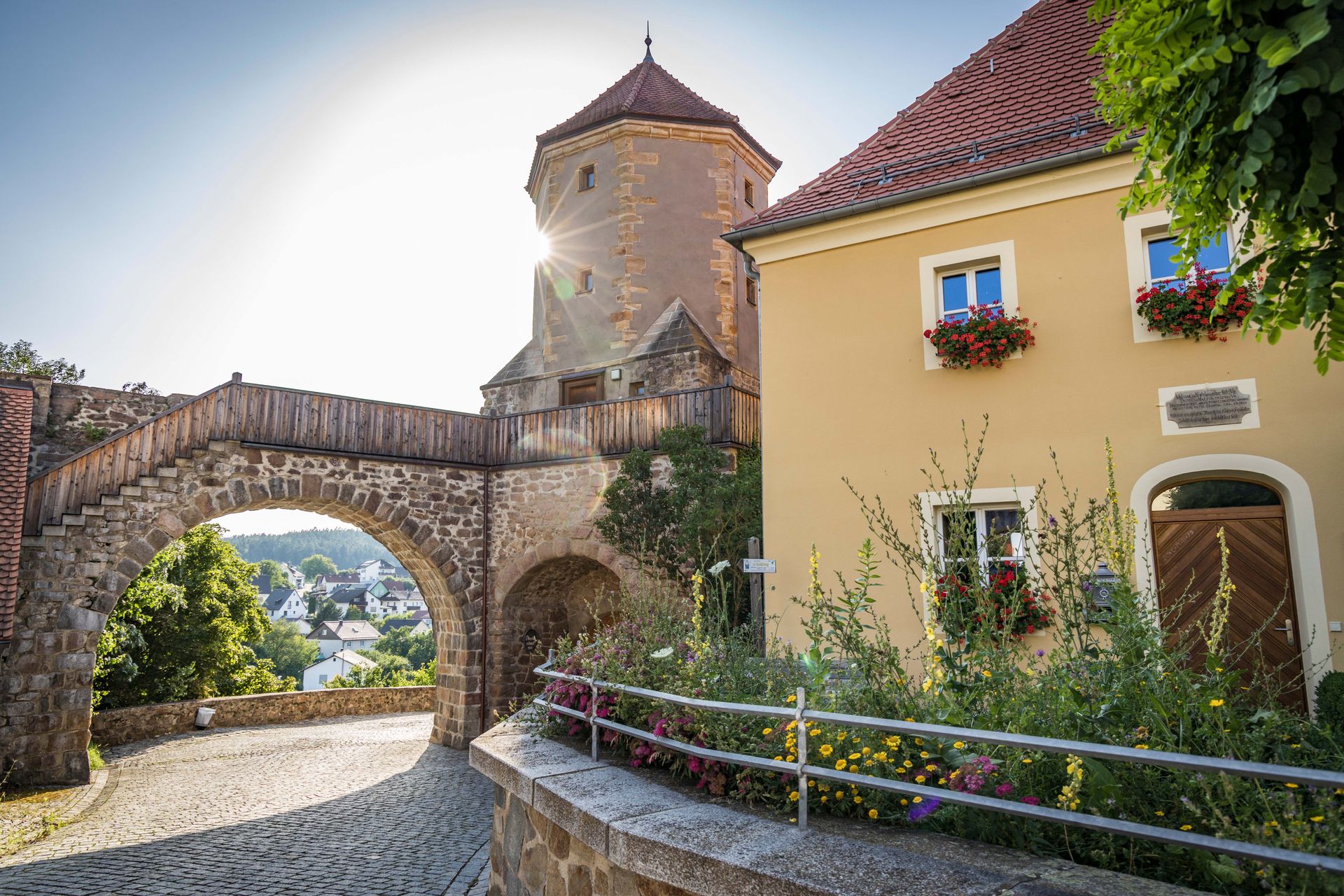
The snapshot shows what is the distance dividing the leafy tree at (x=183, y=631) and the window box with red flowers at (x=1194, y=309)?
50.2ft

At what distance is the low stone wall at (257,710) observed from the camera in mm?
13797

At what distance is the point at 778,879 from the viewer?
2.52 meters

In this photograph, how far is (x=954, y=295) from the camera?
316 inches

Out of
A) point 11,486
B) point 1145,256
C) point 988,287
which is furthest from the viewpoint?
point 11,486

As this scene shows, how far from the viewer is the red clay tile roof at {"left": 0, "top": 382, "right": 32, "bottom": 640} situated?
32.0 feet

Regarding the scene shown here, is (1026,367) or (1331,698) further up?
(1026,367)

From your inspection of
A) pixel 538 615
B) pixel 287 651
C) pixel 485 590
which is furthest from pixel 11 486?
pixel 287 651

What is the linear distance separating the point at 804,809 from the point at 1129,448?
17.2ft

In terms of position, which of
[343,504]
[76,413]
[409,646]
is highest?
[76,413]

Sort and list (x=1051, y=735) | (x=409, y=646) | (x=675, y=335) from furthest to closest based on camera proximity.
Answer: (x=409, y=646)
(x=675, y=335)
(x=1051, y=735)

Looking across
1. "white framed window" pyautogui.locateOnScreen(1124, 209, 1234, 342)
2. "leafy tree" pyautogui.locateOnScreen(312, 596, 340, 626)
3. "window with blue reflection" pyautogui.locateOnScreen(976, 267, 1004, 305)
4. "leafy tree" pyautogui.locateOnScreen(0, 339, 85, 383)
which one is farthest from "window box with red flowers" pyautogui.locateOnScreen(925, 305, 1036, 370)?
"leafy tree" pyautogui.locateOnScreen(312, 596, 340, 626)

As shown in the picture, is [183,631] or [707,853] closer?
[707,853]

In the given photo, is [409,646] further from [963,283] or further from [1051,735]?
[1051,735]

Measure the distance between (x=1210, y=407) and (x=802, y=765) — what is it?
5.43m
